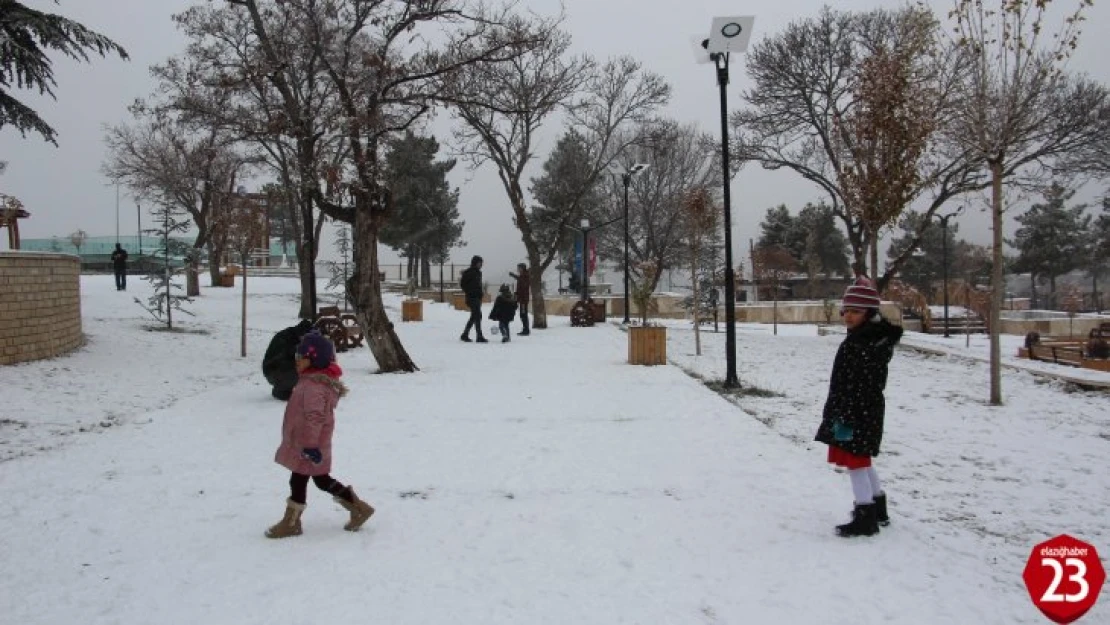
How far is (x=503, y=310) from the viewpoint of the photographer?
18.6 meters

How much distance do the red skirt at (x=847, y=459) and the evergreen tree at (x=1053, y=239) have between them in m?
56.3

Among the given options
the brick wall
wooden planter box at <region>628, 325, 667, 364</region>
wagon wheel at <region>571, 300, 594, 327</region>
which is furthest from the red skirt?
wagon wheel at <region>571, 300, 594, 327</region>

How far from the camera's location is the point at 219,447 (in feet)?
23.5

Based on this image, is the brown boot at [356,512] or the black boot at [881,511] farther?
the black boot at [881,511]

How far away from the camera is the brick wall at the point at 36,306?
1071cm

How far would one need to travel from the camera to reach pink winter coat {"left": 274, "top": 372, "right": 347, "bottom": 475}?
14.7ft

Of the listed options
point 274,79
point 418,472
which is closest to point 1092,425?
point 418,472

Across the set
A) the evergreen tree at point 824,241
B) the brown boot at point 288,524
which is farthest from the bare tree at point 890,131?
the evergreen tree at point 824,241

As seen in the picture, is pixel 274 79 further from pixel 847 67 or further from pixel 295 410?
pixel 847 67

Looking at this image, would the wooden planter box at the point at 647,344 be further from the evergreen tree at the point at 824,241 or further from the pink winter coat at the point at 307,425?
the evergreen tree at the point at 824,241

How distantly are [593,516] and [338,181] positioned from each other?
9.59m

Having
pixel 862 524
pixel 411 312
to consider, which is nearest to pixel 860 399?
pixel 862 524

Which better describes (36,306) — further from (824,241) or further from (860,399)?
(824,241)

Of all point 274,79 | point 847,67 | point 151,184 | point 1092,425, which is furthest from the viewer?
point 151,184
